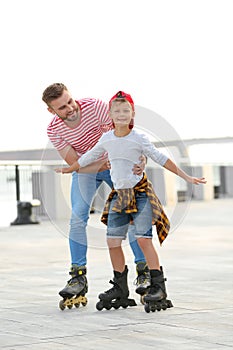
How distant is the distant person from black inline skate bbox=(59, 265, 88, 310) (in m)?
0.20

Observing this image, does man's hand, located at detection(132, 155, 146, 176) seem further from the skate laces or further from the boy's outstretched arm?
the skate laces

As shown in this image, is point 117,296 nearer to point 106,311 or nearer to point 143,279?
point 106,311

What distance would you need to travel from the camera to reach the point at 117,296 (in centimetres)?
486

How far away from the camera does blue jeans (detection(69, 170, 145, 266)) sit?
199 inches

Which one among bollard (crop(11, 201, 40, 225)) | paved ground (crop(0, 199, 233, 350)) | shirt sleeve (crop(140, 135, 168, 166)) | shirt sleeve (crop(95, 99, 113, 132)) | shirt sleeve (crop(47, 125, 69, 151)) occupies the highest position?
shirt sleeve (crop(95, 99, 113, 132))

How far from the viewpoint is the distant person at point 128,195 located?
4734mm

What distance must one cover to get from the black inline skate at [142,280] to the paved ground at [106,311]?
111 mm

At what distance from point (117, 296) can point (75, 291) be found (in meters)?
0.26

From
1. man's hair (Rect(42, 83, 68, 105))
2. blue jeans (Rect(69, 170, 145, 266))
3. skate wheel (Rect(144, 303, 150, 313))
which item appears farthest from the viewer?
blue jeans (Rect(69, 170, 145, 266))

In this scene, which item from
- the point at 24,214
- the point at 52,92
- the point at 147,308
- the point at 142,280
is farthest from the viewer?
the point at 24,214

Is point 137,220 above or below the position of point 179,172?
below

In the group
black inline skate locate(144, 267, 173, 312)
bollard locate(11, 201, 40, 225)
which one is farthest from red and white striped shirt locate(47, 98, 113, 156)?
bollard locate(11, 201, 40, 225)

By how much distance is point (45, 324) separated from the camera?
4.31 meters

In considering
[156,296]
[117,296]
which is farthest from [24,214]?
[156,296]
